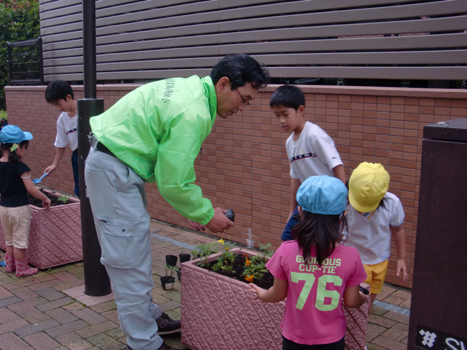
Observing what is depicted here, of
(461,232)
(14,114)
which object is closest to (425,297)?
(461,232)

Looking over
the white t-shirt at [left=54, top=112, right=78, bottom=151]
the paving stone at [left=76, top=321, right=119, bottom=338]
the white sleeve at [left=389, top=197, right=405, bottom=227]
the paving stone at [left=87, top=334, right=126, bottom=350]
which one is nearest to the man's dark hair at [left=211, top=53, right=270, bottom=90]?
the white sleeve at [left=389, top=197, right=405, bottom=227]

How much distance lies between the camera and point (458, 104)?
3.95m

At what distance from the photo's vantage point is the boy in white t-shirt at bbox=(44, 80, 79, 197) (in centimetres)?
555

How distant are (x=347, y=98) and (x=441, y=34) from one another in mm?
1013

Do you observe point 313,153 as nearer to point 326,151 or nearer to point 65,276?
point 326,151

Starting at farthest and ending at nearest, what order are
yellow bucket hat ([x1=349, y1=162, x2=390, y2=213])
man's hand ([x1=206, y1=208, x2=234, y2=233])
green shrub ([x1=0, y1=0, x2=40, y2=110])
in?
green shrub ([x1=0, y1=0, x2=40, y2=110]) → yellow bucket hat ([x1=349, y1=162, x2=390, y2=213]) → man's hand ([x1=206, y1=208, x2=234, y2=233])

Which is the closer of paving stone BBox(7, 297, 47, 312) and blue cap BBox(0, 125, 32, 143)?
paving stone BBox(7, 297, 47, 312)

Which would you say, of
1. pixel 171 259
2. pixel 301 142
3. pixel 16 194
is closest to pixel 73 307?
pixel 171 259

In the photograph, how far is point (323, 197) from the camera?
2172 millimetres

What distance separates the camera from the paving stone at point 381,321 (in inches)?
153

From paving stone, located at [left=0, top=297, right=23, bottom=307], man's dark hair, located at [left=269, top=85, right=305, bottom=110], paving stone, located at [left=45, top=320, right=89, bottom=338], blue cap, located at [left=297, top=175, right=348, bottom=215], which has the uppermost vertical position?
man's dark hair, located at [left=269, top=85, right=305, bottom=110]

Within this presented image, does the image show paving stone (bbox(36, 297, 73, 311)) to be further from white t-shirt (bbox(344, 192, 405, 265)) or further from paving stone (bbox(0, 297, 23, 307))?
white t-shirt (bbox(344, 192, 405, 265))

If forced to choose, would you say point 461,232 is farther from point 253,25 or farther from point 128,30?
point 128,30

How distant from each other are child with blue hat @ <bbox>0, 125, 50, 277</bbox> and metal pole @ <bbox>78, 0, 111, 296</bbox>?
2.62 ft
